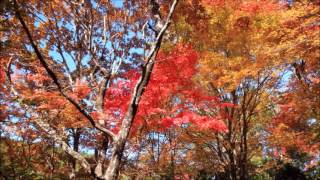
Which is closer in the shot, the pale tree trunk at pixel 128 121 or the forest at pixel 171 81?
the pale tree trunk at pixel 128 121

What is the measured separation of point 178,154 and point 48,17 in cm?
1174

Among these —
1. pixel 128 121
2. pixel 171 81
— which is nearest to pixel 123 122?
pixel 128 121

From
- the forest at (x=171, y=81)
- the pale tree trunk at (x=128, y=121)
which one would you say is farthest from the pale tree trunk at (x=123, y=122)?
the forest at (x=171, y=81)

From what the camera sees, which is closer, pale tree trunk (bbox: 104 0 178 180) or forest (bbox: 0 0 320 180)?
pale tree trunk (bbox: 104 0 178 180)

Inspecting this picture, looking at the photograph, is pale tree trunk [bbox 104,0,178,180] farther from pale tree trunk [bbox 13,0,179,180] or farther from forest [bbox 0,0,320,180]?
forest [bbox 0,0,320,180]

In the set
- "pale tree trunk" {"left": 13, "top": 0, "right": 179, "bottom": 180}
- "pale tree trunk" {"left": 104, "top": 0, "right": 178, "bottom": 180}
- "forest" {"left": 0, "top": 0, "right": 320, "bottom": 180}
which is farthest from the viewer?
"forest" {"left": 0, "top": 0, "right": 320, "bottom": 180}

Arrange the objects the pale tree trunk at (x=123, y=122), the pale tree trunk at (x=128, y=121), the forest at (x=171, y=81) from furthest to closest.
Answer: the forest at (x=171, y=81) → the pale tree trunk at (x=128, y=121) → the pale tree trunk at (x=123, y=122)

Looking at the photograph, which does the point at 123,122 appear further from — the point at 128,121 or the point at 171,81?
the point at 171,81

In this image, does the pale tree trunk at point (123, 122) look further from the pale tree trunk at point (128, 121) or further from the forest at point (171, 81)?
the forest at point (171, 81)

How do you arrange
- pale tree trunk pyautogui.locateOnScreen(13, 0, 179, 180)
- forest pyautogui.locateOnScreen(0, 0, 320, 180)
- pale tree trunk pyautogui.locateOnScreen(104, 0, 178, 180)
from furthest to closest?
forest pyautogui.locateOnScreen(0, 0, 320, 180) → pale tree trunk pyautogui.locateOnScreen(104, 0, 178, 180) → pale tree trunk pyautogui.locateOnScreen(13, 0, 179, 180)

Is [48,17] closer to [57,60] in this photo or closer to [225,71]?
[57,60]

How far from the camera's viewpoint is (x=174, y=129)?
54.0 ft

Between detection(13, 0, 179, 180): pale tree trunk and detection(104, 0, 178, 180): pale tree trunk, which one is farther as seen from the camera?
detection(104, 0, 178, 180): pale tree trunk

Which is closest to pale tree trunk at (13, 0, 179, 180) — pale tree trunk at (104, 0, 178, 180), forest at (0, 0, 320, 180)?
pale tree trunk at (104, 0, 178, 180)
